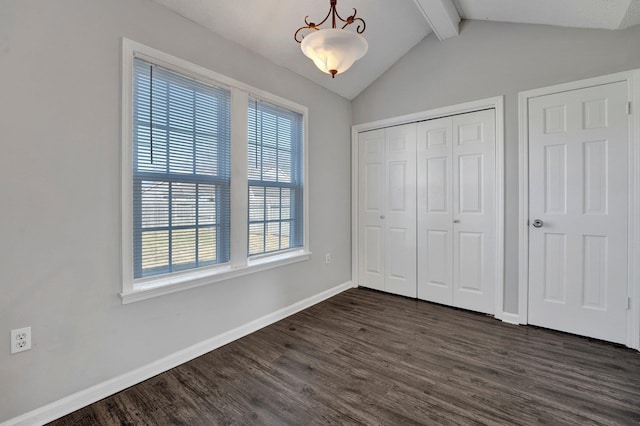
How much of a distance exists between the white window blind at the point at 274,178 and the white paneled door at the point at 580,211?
2242mm

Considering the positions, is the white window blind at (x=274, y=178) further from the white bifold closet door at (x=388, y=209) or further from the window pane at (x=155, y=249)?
the white bifold closet door at (x=388, y=209)

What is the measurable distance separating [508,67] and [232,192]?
111 inches

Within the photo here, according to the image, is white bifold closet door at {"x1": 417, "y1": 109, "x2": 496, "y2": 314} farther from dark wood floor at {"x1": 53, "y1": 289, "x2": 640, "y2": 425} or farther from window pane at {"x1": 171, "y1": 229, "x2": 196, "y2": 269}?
window pane at {"x1": 171, "y1": 229, "x2": 196, "y2": 269}

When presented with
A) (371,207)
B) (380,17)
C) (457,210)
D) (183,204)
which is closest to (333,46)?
(183,204)

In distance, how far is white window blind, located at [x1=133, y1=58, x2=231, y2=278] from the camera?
1.90m

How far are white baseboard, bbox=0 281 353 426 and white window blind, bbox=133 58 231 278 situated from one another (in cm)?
61

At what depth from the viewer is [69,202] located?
5.24 ft

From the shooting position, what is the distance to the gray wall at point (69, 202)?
4.70 ft

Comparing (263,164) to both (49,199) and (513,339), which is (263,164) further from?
(513,339)

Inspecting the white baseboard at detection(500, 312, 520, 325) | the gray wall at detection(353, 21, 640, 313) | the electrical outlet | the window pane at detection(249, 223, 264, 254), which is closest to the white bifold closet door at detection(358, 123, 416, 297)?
the gray wall at detection(353, 21, 640, 313)

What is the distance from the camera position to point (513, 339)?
2.38m

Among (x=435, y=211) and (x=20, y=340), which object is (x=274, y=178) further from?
(x=20, y=340)

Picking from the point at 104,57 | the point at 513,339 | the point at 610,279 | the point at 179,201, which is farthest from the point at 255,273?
the point at 610,279

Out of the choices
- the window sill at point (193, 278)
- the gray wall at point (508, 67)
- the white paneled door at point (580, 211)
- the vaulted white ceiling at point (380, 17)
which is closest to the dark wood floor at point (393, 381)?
the white paneled door at point (580, 211)
